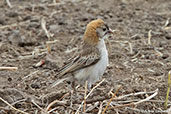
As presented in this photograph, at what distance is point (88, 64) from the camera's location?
6.91 m

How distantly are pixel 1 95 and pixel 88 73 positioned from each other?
159cm

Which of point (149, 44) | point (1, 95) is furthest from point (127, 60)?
point (1, 95)

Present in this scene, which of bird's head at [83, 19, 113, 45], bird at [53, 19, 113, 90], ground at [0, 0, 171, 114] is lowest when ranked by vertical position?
ground at [0, 0, 171, 114]

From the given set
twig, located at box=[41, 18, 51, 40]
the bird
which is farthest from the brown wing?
twig, located at box=[41, 18, 51, 40]

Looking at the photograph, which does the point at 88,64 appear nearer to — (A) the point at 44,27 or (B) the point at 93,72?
(B) the point at 93,72

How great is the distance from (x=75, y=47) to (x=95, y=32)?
210cm

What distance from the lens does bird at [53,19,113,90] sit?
692 centimetres

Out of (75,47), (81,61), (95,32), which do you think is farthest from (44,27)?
(81,61)

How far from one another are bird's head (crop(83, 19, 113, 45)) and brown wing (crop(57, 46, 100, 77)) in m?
0.18

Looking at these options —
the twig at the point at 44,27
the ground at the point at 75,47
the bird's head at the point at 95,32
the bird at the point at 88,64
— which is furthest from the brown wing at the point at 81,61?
the twig at the point at 44,27

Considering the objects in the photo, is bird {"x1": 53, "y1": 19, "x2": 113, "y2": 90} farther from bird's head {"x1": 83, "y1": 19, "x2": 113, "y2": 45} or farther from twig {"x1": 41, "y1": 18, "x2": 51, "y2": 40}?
twig {"x1": 41, "y1": 18, "x2": 51, "y2": 40}

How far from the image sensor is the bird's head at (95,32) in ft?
23.8

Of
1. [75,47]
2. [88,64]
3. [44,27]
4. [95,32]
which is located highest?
[95,32]

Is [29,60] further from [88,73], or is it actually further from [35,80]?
[88,73]
